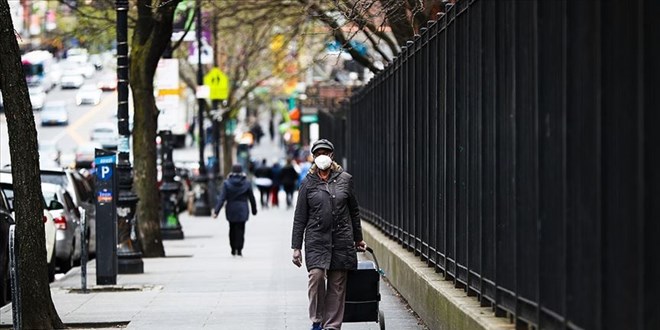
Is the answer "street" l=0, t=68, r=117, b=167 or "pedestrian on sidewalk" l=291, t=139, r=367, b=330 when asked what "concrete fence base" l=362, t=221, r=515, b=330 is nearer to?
"pedestrian on sidewalk" l=291, t=139, r=367, b=330

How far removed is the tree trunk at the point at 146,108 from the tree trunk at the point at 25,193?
9.96 meters

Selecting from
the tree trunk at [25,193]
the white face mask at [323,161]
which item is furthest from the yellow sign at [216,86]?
the white face mask at [323,161]

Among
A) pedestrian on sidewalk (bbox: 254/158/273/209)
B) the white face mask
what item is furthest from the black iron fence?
pedestrian on sidewalk (bbox: 254/158/273/209)

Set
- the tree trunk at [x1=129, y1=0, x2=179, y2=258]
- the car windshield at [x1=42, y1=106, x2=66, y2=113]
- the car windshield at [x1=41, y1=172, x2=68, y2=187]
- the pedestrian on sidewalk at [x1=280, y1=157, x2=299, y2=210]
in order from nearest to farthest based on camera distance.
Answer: the tree trunk at [x1=129, y1=0, x2=179, y2=258]
the car windshield at [x1=41, y1=172, x2=68, y2=187]
the pedestrian on sidewalk at [x1=280, y1=157, x2=299, y2=210]
the car windshield at [x1=42, y1=106, x2=66, y2=113]

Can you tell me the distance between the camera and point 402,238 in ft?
60.6

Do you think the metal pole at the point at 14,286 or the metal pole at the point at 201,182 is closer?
the metal pole at the point at 14,286

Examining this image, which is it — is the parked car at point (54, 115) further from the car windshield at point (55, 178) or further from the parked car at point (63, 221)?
the parked car at point (63, 221)

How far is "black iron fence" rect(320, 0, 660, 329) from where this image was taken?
6535mm

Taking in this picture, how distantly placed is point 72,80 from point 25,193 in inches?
3501

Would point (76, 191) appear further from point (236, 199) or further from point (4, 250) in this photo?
point (4, 250)

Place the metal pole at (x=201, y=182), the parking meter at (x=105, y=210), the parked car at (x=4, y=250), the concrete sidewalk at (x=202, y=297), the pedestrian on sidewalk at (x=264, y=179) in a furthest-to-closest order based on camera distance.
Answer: the pedestrian on sidewalk at (x=264, y=179) → the metal pole at (x=201, y=182) → the parking meter at (x=105, y=210) → the parked car at (x=4, y=250) → the concrete sidewalk at (x=202, y=297)

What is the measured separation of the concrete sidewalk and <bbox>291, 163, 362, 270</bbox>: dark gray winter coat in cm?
165

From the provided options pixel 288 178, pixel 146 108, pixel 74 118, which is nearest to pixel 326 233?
pixel 146 108

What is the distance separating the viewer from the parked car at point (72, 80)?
10019 centimetres
